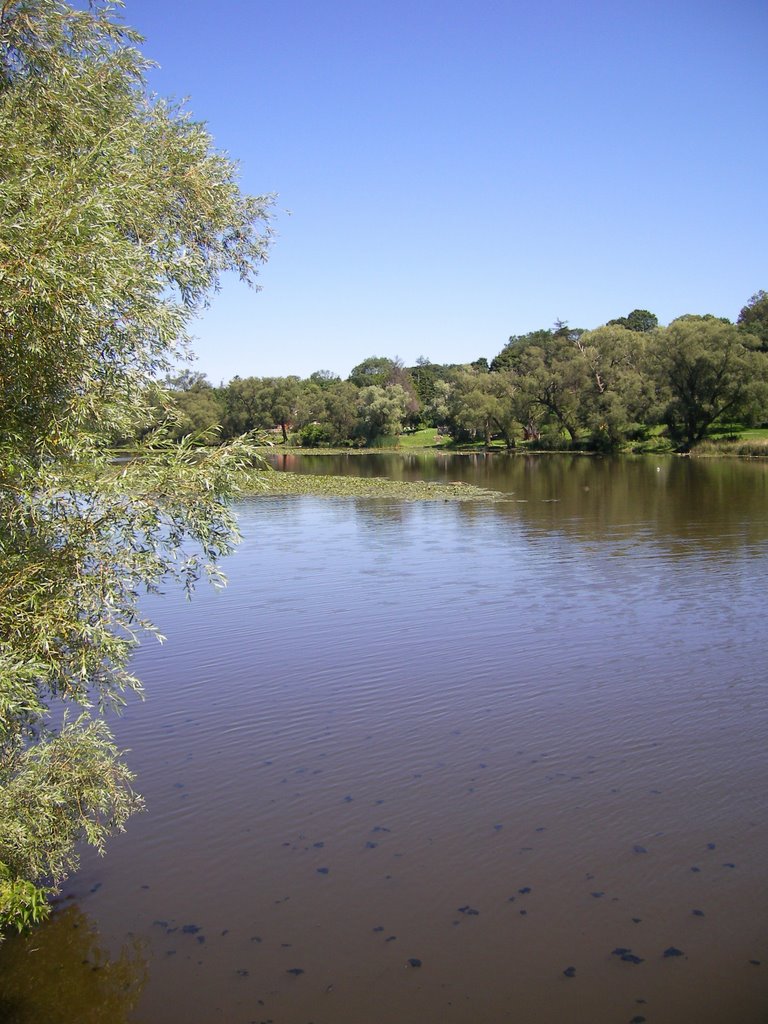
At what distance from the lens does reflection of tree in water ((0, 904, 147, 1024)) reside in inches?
281

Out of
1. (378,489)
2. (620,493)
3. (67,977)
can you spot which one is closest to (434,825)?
(67,977)

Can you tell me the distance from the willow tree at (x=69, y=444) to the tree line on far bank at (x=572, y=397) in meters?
40.9

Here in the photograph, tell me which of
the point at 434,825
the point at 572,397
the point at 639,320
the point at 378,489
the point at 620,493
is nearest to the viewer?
the point at 434,825

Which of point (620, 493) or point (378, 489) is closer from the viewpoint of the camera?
point (620, 493)

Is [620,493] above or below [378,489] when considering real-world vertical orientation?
below

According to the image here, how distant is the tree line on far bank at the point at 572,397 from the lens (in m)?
71.0

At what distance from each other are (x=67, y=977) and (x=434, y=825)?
4.06 metres

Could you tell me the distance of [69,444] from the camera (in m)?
7.69

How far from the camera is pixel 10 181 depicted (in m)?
7.64

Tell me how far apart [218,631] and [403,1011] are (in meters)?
12.0

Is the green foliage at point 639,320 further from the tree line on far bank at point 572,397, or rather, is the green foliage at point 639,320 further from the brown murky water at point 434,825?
the brown murky water at point 434,825

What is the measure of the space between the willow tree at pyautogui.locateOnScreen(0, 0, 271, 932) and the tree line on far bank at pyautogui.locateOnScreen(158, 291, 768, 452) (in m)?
40.9

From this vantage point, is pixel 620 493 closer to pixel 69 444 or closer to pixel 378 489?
pixel 378 489

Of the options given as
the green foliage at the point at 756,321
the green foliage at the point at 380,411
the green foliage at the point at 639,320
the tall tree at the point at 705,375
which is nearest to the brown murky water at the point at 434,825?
the tall tree at the point at 705,375
